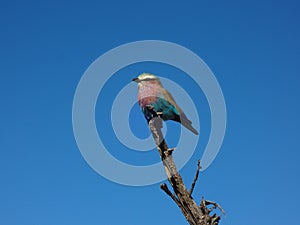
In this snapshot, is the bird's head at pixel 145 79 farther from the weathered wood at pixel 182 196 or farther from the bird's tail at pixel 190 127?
the weathered wood at pixel 182 196

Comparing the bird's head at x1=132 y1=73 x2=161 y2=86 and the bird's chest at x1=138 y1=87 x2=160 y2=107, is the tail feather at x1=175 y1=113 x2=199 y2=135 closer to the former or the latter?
the bird's chest at x1=138 y1=87 x2=160 y2=107

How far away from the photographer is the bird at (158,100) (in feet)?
20.9

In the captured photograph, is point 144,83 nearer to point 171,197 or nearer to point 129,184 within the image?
point 129,184

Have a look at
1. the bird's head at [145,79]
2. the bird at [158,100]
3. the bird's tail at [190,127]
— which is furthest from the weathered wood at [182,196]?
the bird's head at [145,79]

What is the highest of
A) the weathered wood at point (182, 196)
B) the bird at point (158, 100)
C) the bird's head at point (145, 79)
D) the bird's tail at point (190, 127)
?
the bird's head at point (145, 79)

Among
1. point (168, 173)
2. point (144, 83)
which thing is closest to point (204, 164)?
point (168, 173)

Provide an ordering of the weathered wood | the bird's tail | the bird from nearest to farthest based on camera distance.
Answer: the weathered wood, the bird, the bird's tail

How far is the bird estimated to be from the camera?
638 cm

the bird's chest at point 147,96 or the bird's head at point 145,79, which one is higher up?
the bird's head at point 145,79

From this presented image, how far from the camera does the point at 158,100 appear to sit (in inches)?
254

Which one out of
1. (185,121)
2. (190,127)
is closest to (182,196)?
(190,127)

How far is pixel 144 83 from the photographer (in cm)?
661

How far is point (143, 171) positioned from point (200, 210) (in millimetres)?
1377

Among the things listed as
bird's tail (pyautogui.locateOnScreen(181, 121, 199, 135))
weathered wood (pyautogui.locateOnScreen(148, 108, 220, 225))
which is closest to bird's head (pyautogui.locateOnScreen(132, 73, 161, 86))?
bird's tail (pyautogui.locateOnScreen(181, 121, 199, 135))
